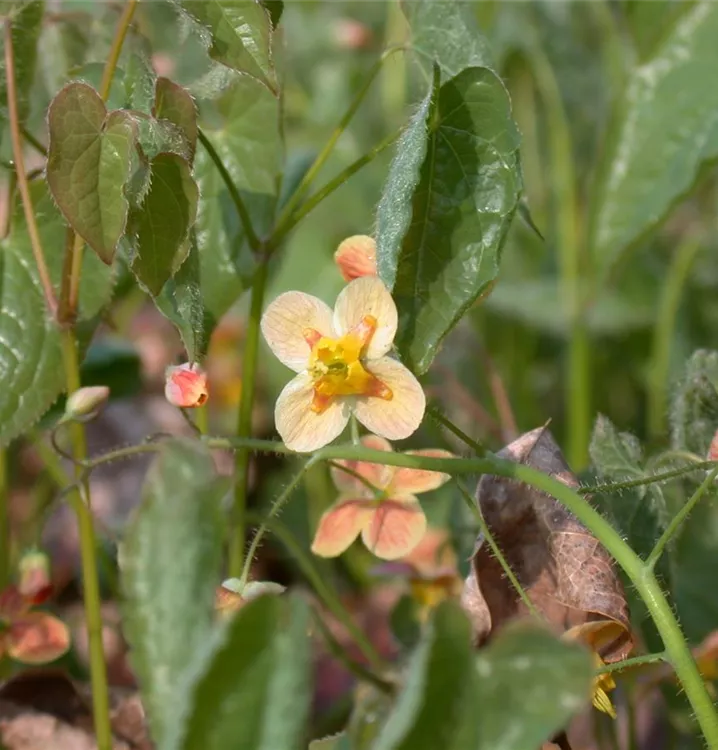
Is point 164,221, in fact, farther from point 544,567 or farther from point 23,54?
point 544,567

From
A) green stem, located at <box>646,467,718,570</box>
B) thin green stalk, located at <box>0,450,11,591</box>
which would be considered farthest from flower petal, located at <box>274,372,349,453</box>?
thin green stalk, located at <box>0,450,11,591</box>

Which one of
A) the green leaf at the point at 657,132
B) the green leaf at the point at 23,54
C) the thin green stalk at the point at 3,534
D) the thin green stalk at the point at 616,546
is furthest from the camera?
the green leaf at the point at 657,132

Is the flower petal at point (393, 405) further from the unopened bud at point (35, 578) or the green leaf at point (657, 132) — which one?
the green leaf at point (657, 132)

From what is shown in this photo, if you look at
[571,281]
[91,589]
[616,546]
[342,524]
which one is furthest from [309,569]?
[571,281]

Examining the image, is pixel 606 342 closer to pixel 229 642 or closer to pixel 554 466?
pixel 554 466

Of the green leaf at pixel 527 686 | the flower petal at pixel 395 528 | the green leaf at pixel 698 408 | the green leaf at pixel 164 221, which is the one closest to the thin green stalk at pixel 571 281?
the green leaf at pixel 698 408

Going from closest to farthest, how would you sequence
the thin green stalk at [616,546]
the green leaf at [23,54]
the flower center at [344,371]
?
1. the thin green stalk at [616,546]
2. the flower center at [344,371]
3. the green leaf at [23,54]

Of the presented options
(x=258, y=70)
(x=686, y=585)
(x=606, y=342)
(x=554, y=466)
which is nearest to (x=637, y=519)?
(x=554, y=466)
